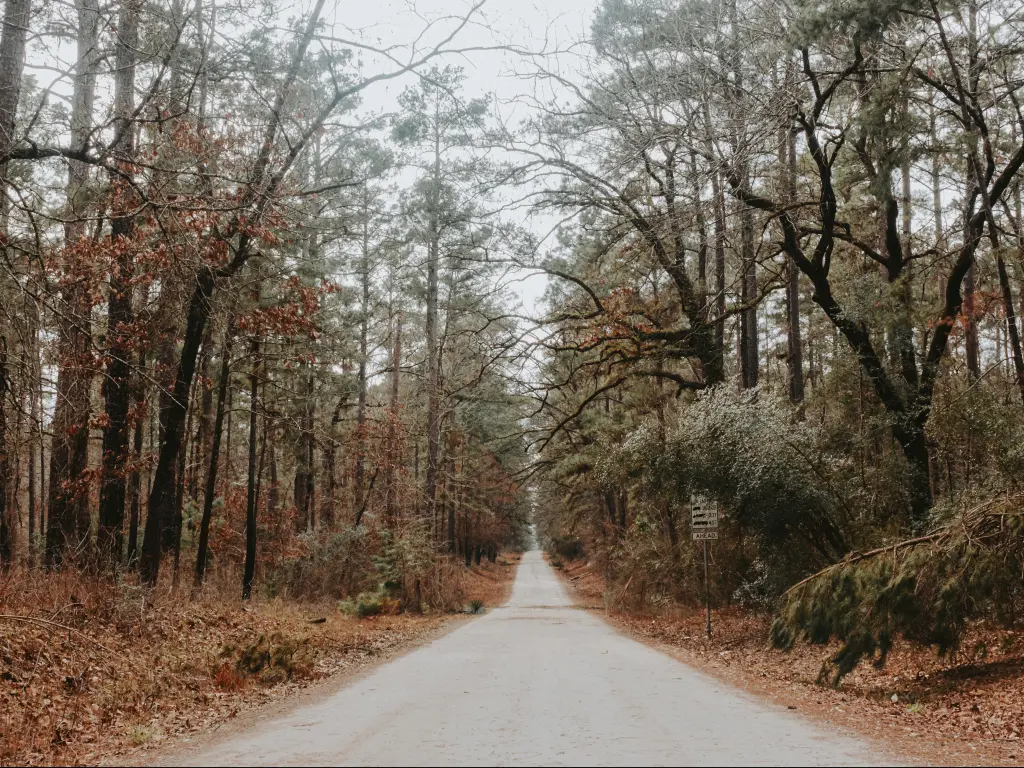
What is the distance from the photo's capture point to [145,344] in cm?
1394

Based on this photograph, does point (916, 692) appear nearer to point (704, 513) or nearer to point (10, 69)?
point (704, 513)

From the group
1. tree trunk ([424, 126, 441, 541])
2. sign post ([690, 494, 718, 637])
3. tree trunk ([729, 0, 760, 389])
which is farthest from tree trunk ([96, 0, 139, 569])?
tree trunk ([424, 126, 441, 541])

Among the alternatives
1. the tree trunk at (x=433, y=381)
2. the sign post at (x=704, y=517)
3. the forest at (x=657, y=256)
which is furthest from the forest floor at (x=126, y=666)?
the tree trunk at (x=433, y=381)

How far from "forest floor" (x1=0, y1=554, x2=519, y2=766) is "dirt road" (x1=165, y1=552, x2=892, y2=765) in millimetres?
1084

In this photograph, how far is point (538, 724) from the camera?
6.50m

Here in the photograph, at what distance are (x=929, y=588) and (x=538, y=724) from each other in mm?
5027

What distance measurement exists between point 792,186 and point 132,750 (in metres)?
14.6

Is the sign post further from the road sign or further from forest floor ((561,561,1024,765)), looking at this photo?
forest floor ((561,561,1024,765))

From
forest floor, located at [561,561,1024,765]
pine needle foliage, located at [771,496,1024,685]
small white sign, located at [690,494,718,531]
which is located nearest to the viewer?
forest floor, located at [561,561,1024,765]

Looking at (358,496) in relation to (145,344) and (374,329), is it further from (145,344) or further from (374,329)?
(145,344)

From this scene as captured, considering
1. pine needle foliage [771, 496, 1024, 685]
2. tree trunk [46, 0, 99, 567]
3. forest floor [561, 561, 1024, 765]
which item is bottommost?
forest floor [561, 561, 1024, 765]

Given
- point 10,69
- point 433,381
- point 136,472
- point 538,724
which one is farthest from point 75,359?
point 433,381

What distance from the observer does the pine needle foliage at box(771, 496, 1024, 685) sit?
8281 mm

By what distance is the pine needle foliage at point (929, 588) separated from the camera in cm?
828
